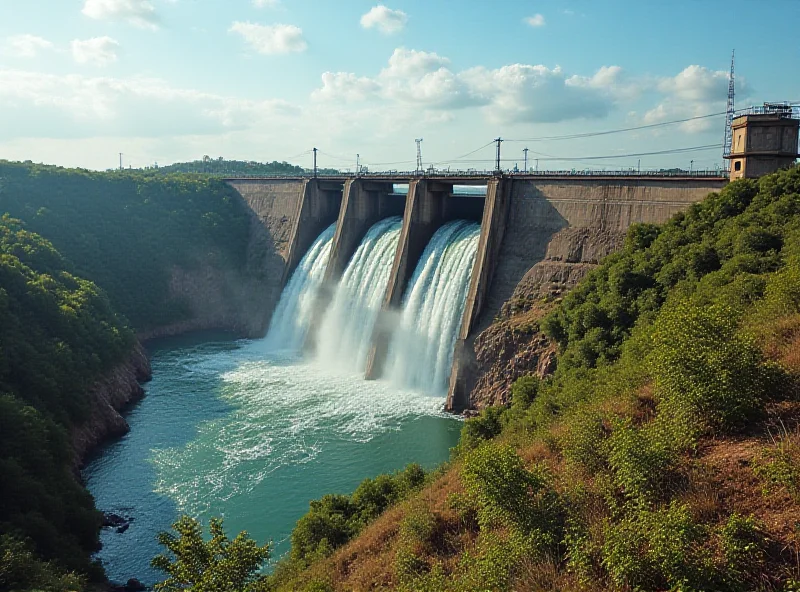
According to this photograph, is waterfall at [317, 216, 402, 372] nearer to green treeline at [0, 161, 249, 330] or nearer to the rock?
green treeline at [0, 161, 249, 330]

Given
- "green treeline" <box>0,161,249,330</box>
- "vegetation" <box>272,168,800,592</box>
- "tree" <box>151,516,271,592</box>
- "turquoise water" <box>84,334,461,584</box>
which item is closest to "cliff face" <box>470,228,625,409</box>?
"turquoise water" <box>84,334,461,584</box>

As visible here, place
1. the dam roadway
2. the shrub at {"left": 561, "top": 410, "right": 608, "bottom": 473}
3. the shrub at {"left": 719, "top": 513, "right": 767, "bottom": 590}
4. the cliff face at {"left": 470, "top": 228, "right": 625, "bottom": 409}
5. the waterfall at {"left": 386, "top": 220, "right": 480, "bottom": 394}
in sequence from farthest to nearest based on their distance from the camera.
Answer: the waterfall at {"left": 386, "top": 220, "right": 480, "bottom": 394} → the dam roadway → the cliff face at {"left": 470, "top": 228, "right": 625, "bottom": 409} → the shrub at {"left": 561, "top": 410, "right": 608, "bottom": 473} → the shrub at {"left": 719, "top": 513, "right": 767, "bottom": 590}

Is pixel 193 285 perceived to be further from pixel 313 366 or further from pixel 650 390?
pixel 650 390

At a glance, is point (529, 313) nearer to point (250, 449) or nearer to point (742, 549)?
point (250, 449)

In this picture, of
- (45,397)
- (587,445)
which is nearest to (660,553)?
(587,445)

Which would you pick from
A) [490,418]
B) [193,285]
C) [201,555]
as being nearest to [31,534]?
[201,555]

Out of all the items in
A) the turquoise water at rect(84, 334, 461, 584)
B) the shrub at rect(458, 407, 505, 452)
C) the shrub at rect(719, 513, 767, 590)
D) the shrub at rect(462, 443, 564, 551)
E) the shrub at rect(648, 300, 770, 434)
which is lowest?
the turquoise water at rect(84, 334, 461, 584)

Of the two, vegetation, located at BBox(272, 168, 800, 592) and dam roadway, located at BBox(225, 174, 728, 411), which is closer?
vegetation, located at BBox(272, 168, 800, 592)

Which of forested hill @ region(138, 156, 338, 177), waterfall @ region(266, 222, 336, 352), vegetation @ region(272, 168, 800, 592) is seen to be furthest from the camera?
forested hill @ region(138, 156, 338, 177)
